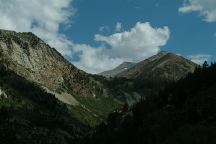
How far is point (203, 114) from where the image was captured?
82000 mm

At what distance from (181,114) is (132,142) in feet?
61.6

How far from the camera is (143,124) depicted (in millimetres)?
113750

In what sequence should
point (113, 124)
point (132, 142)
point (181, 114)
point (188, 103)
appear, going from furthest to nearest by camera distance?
1. point (113, 124)
2. point (132, 142)
3. point (188, 103)
4. point (181, 114)

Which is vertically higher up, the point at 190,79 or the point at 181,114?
the point at 190,79

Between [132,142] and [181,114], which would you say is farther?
[132,142]

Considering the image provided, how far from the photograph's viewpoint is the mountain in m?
60.2

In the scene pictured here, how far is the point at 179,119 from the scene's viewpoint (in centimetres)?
9112

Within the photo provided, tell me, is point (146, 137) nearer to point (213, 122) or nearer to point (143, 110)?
point (213, 122)

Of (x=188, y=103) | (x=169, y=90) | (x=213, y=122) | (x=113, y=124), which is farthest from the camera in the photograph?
(x=113, y=124)

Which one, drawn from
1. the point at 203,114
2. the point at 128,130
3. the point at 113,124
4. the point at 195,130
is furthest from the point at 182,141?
the point at 113,124

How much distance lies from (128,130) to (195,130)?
58526 mm

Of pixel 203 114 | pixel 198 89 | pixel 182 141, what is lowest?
pixel 182 141

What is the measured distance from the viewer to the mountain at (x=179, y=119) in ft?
198

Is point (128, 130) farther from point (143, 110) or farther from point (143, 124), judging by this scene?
point (143, 110)
